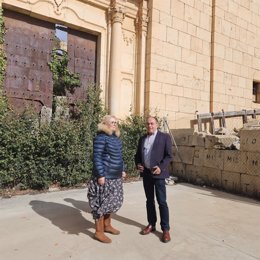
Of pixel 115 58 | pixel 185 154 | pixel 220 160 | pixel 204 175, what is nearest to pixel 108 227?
pixel 220 160

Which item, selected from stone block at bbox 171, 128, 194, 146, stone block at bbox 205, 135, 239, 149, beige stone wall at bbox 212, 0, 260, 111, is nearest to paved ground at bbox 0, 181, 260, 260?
stone block at bbox 205, 135, 239, 149

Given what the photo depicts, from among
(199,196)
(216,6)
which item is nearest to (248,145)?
(199,196)

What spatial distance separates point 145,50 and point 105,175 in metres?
5.95

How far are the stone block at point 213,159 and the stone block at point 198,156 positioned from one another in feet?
0.36

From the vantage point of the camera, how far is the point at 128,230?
402cm

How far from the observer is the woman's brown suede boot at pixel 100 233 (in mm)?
3578

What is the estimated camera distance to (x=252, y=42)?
11500 mm

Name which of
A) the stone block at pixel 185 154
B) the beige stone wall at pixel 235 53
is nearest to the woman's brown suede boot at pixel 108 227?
the stone block at pixel 185 154

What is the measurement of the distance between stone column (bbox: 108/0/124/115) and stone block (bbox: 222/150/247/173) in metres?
3.00

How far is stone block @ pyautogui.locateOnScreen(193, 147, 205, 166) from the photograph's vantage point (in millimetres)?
7659

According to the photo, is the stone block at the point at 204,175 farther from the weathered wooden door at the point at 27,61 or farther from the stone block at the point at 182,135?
the weathered wooden door at the point at 27,61

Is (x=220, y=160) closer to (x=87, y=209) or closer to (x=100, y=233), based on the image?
(x=87, y=209)

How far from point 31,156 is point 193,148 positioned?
3.93 meters

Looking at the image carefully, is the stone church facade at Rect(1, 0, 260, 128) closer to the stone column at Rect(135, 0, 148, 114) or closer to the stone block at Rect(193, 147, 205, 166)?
the stone column at Rect(135, 0, 148, 114)
